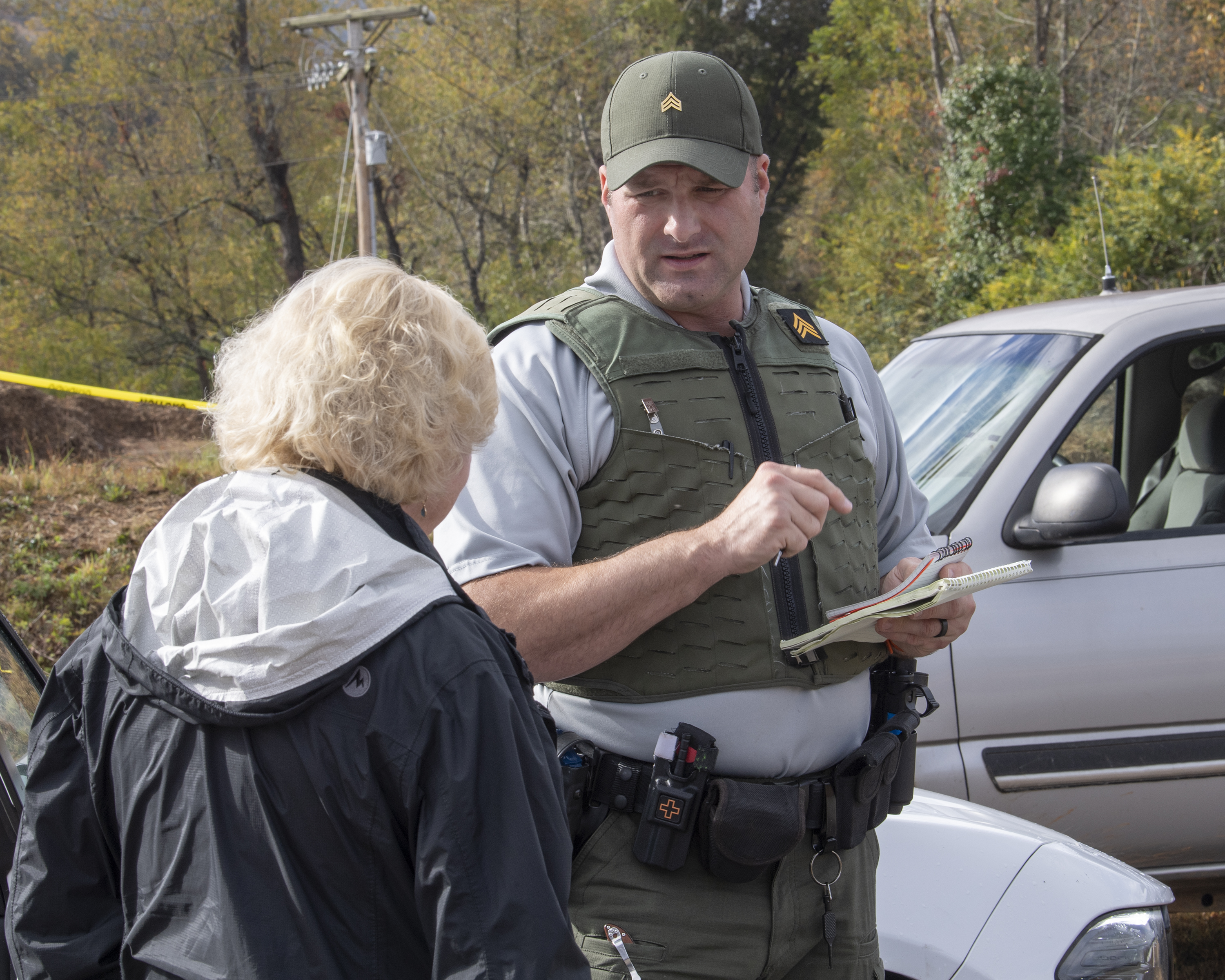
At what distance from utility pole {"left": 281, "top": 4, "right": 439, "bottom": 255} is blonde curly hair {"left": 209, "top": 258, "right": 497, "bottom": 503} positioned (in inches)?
796

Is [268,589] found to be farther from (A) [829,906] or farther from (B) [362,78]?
(B) [362,78]

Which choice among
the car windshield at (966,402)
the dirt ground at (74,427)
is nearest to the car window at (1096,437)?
the car windshield at (966,402)

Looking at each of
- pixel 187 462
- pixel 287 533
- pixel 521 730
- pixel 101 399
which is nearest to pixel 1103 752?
pixel 521 730

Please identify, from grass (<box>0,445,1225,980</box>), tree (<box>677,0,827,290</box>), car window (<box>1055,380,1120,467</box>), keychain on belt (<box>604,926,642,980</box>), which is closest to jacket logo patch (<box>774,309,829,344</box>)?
keychain on belt (<box>604,926,642,980</box>)

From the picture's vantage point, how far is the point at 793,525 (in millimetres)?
1611

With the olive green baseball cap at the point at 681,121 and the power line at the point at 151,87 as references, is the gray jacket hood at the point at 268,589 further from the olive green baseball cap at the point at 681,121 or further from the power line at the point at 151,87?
the power line at the point at 151,87

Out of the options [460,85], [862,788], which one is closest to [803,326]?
[862,788]

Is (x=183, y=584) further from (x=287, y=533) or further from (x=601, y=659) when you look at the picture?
(x=601, y=659)

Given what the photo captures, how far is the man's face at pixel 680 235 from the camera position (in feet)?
6.48

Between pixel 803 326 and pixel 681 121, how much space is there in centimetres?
45

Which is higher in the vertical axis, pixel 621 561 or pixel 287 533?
pixel 287 533

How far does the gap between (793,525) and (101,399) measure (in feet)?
36.4

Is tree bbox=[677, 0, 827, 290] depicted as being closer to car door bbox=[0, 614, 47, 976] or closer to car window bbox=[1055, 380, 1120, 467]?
car window bbox=[1055, 380, 1120, 467]

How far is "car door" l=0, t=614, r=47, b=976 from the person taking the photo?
1532 millimetres
